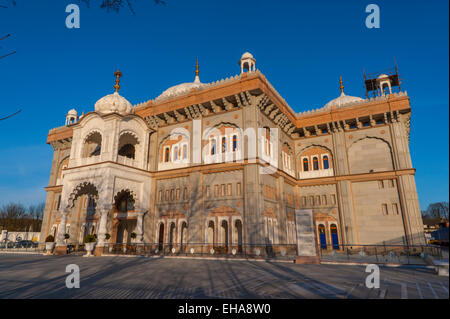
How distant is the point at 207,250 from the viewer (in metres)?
19.8

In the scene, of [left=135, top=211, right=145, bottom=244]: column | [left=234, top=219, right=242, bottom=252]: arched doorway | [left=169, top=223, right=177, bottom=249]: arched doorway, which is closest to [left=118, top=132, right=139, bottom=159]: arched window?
[left=135, top=211, right=145, bottom=244]: column

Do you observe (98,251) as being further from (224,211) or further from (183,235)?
(224,211)

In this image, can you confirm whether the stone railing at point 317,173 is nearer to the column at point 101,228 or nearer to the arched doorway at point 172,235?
the arched doorway at point 172,235

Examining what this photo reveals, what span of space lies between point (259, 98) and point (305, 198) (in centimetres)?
1152

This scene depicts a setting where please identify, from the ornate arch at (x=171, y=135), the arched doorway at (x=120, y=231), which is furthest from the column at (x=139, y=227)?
the ornate arch at (x=171, y=135)

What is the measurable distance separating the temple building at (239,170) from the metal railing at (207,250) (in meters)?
0.38

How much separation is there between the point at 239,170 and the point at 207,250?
6.18 metres

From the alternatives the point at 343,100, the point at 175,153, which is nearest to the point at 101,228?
the point at 175,153

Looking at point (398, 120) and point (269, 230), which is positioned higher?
point (398, 120)

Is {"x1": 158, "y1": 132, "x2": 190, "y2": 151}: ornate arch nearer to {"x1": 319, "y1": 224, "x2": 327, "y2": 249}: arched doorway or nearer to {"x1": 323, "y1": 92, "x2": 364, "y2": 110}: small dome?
{"x1": 319, "y1": 224, "x2": 327, "y2": 249}: arched doorway
